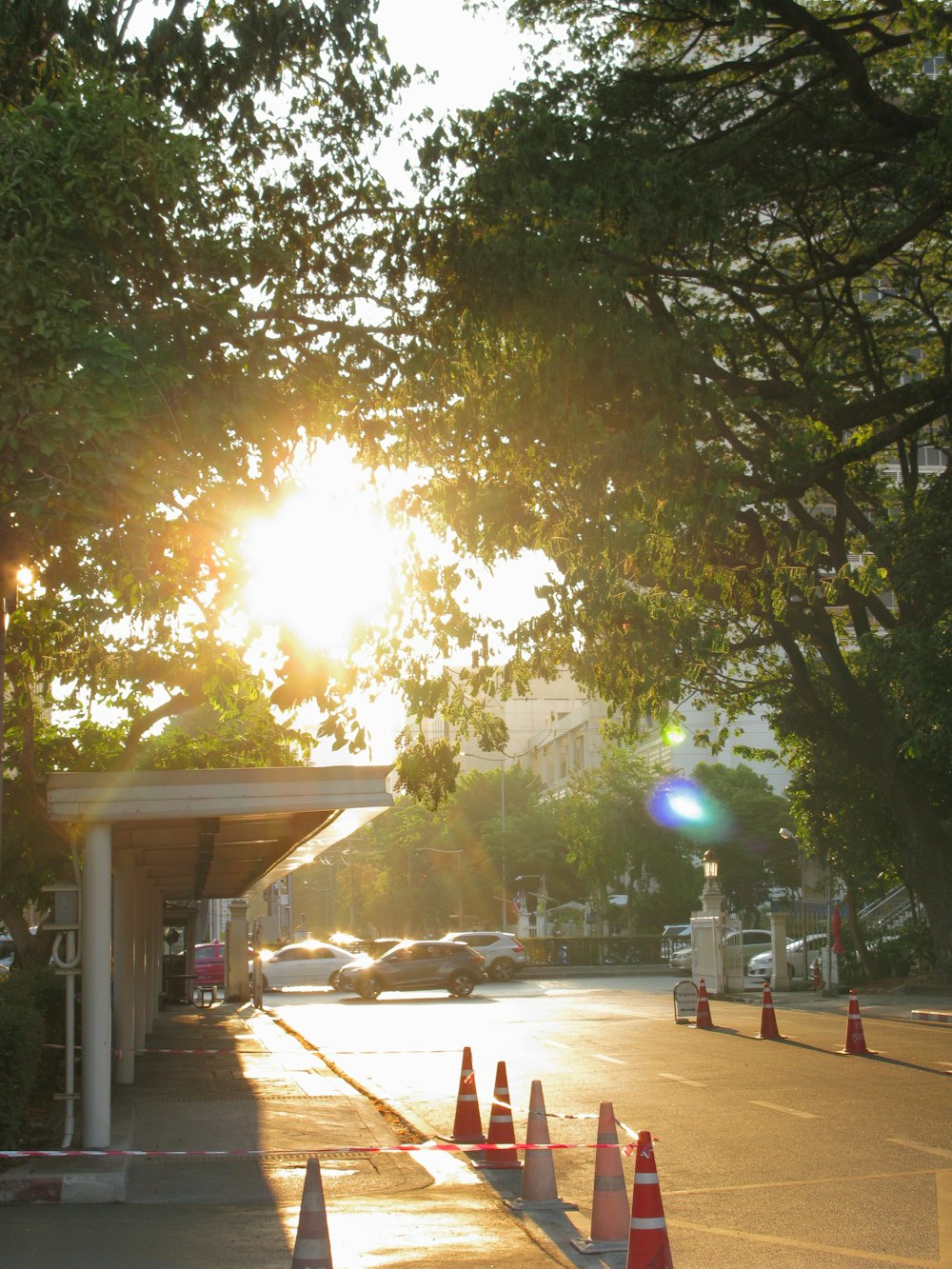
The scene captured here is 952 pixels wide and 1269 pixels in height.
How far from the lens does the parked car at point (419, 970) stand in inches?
1496

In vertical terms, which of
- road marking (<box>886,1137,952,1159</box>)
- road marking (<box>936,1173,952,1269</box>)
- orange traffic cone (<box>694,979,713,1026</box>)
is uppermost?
road marking (<box>936,1173,952,1269</box>)

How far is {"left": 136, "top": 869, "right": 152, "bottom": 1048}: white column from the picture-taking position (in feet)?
62.3

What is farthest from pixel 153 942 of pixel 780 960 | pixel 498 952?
pixel 498 952

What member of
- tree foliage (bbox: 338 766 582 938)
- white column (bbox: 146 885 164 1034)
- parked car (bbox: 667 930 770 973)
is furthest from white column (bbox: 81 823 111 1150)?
tree foliage (bbox: 338 766 582 938)

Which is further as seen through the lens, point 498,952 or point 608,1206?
point 498,952

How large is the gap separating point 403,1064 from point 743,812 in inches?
1882

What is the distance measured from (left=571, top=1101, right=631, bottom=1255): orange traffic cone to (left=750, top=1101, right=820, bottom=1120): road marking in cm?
555

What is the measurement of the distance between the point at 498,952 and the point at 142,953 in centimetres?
2574

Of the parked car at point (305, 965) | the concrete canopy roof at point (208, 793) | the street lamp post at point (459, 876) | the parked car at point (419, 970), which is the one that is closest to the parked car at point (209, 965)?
the parked car at point (305, 965)

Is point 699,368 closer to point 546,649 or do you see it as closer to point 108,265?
point 546,649

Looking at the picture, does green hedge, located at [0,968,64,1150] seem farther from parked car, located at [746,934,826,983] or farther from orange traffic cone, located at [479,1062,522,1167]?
parked car, located at [746,934,826,983]

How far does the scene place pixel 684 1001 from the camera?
79.4 feet

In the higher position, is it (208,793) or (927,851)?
(208,793)

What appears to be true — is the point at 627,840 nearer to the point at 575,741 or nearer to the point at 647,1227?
the point at 575,741
